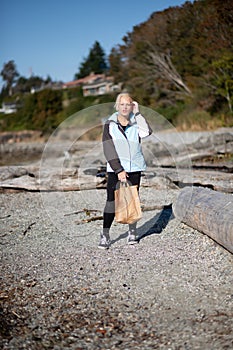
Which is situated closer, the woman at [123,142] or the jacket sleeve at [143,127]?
the woman at [123,142]

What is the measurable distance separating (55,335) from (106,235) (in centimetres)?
234

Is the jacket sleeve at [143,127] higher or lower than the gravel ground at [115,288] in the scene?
higher

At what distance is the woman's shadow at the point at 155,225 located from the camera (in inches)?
250

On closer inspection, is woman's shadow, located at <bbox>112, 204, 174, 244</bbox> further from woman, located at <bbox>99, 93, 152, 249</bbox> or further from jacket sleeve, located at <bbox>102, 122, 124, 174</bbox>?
jacket sleeve, located at <bbox>102, 122, 124, 174</bbox>

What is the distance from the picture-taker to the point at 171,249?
5.61m

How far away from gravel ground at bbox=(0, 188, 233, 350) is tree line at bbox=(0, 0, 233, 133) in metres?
16.9

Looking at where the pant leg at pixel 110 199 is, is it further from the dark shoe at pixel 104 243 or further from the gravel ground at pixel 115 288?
the gravel ground at pixel 115 288

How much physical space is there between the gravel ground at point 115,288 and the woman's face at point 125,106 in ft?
5.45

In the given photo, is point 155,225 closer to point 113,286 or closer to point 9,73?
point 113,286

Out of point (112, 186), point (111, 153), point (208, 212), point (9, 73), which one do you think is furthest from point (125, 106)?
point (9, 73)

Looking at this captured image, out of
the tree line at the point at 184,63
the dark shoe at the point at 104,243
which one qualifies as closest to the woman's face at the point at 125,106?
the dark shoe at the point at 104,243

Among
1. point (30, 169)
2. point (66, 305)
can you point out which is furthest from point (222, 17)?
point (66, 305)

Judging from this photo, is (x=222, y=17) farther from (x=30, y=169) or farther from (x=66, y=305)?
(x=66, y=305)

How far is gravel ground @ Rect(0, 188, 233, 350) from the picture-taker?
3396 millimetres
